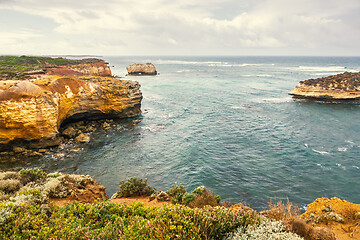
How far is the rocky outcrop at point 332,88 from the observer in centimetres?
4825

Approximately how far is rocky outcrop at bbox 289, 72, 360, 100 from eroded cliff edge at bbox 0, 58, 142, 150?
136 ft

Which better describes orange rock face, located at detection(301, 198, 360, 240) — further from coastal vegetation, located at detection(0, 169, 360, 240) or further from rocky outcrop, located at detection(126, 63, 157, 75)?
rocky outcrop, located at detection(126, 63, 157, 75)

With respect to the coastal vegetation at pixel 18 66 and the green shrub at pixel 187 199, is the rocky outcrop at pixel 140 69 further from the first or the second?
the green shrub at pixel 187 199

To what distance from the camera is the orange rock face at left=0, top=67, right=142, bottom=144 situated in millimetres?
21852

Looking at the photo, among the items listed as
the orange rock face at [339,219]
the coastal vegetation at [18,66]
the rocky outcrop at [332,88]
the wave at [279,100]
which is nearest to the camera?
the orange rock face at [339,219]

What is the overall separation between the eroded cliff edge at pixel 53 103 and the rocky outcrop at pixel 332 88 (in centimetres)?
4138

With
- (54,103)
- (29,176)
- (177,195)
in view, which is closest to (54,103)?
(54,103)

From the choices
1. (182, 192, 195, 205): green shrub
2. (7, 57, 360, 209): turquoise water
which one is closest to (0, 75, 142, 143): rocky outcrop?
(7, 57, 360, 209): turquoise water

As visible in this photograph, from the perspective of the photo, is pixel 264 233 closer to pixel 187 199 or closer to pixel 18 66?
pixel 187 199

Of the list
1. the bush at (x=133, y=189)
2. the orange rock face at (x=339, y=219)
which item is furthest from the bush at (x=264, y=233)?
the bush at (x=133, y=189)

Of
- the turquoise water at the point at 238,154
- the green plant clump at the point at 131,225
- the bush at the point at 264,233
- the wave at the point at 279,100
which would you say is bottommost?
the turquoise water at the point at 238,154

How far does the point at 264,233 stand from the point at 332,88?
55320mm

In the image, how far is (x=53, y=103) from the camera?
952 inches

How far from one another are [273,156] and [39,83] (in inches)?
1162
